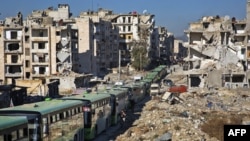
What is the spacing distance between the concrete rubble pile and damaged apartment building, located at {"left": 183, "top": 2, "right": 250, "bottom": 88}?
10.4 metres

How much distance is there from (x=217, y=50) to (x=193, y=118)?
4241 centimetres

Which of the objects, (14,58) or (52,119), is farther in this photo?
(14,58)

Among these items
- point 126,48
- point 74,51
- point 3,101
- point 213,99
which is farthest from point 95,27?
point 3,101

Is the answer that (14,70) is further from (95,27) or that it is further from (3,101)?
(3,101)

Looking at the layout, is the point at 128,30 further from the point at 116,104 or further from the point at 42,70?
the point at 116,104

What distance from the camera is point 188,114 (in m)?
43.6

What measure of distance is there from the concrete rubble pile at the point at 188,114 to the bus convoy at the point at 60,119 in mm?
2194

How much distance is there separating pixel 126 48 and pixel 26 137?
103 metres

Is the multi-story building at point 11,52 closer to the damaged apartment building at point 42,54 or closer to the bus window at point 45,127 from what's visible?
the damaged apartment building at point 42,54

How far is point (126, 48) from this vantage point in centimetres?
12069

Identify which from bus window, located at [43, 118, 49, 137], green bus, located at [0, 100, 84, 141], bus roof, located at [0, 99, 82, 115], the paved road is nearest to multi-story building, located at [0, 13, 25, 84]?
the paved road

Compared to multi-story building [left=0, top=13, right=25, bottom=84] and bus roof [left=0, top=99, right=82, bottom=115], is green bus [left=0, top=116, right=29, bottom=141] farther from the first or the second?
multi-story building [left=0, top=13, right=25, bottom=84]

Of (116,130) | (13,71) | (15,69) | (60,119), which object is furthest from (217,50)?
(60,119)

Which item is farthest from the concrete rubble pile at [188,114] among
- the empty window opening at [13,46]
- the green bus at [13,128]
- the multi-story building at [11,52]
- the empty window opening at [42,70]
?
the empty window opening at [13,46]
